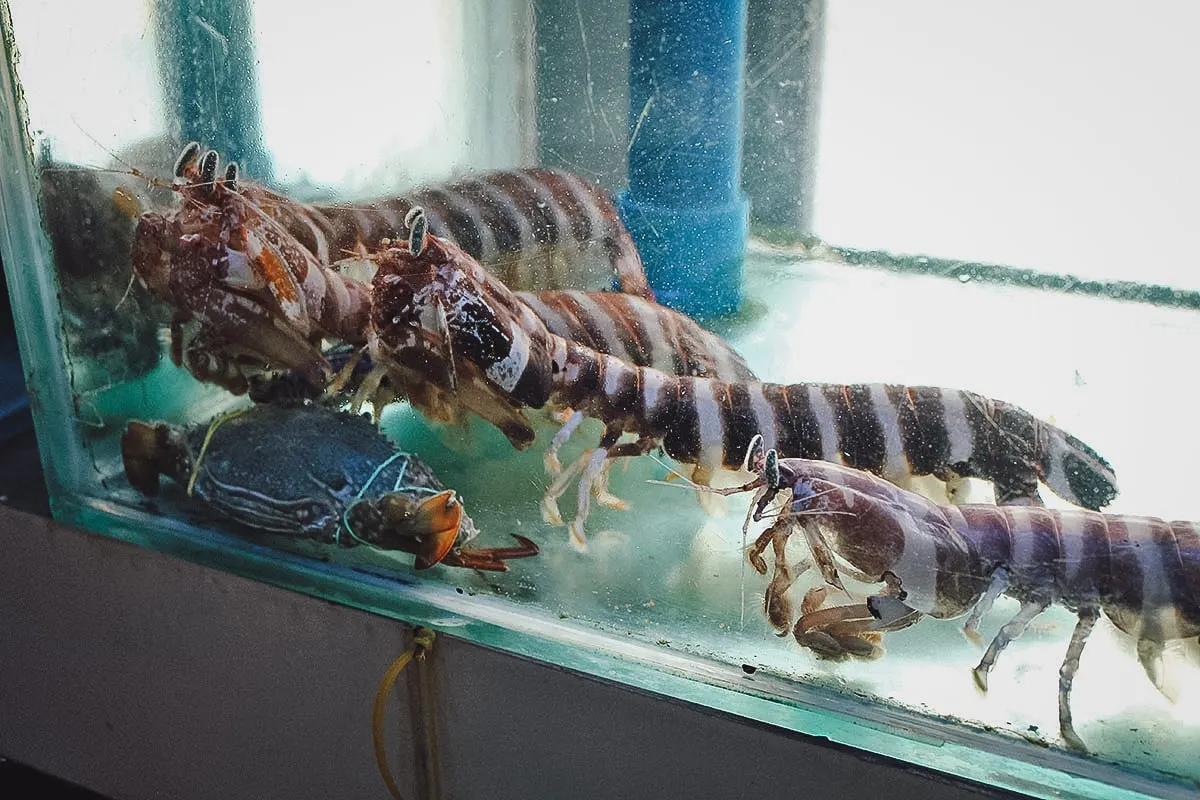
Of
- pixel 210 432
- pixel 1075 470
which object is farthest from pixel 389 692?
pixel 1075 470

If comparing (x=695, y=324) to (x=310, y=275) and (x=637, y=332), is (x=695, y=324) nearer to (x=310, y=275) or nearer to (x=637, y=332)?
(x=637, y=332)

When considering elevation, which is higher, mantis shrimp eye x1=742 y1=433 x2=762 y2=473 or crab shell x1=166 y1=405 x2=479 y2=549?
mantis shrimp eye x1=742 y1=433 x2=762 y2=473

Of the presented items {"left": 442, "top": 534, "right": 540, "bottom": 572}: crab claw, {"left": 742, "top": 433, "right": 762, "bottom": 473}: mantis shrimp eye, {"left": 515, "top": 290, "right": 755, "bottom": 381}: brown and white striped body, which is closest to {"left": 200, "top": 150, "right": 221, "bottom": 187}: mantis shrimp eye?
{"left": 515, "top": 290, "right": 755, "bottom": 381}: brown and white striped body

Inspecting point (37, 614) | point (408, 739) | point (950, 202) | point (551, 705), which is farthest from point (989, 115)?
point (37, 614)

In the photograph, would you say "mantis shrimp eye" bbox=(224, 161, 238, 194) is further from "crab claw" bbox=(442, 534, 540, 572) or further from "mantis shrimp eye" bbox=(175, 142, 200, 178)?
"crab claw" bbox=(442, 534, 540, 572)

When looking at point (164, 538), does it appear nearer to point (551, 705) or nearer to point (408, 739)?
point (408, 739)

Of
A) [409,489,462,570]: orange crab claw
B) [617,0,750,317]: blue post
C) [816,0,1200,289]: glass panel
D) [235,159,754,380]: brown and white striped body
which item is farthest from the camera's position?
[409,489,462,570]: orange crab claw

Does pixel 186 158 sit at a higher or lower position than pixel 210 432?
higher
